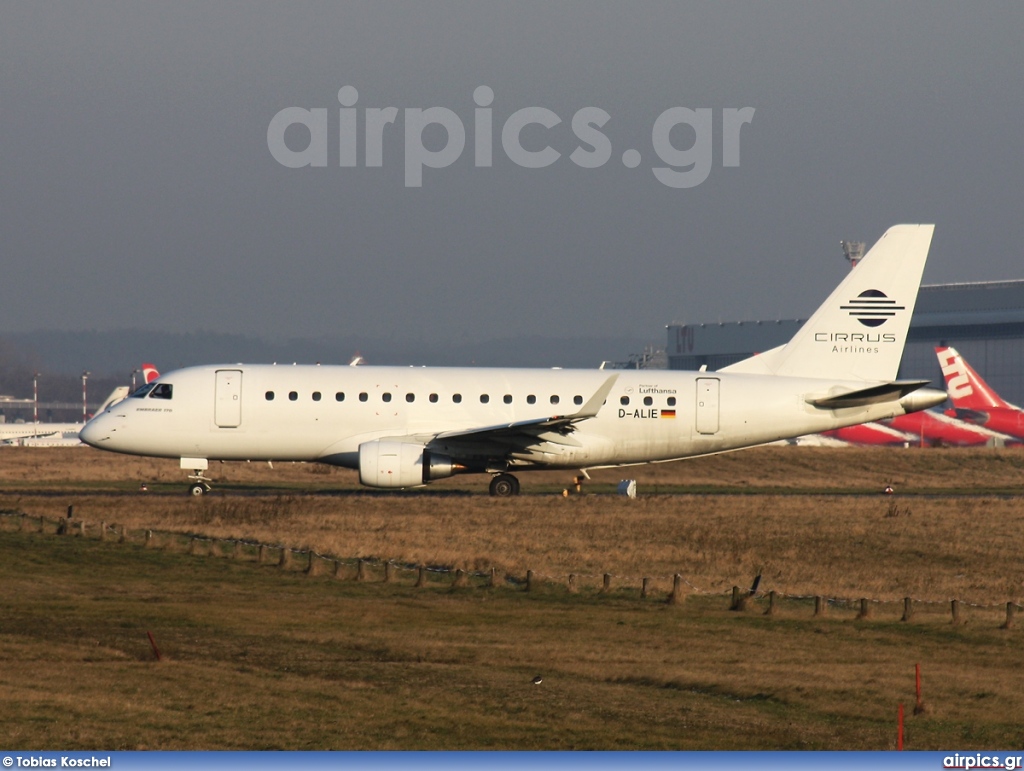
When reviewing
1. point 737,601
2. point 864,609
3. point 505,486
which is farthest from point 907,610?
point 505,486

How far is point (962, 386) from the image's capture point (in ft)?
311

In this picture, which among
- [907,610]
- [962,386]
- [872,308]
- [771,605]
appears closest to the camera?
[907,610]

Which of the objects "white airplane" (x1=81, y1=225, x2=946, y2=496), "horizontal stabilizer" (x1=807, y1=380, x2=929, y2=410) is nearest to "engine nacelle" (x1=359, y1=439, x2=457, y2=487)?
"white airplane" (x1=81, y1=225, x2=946, y2=496)

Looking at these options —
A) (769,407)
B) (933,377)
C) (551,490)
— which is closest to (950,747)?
(769,407)

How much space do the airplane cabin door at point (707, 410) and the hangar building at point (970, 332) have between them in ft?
314

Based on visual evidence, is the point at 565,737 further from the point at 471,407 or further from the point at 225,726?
the point at 471,407

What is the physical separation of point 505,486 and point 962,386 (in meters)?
61.1

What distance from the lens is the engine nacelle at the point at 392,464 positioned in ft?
129

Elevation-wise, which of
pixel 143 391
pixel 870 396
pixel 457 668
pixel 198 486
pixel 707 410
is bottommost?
pixel 457 668

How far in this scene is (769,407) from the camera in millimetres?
42250

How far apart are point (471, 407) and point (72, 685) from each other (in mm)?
25767

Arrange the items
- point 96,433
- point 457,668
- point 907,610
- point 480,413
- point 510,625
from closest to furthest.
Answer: point 457,668
point 510,625
point 907,610
point 480,413
point 96,433

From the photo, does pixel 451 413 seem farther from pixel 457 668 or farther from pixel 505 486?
pixel 457 668

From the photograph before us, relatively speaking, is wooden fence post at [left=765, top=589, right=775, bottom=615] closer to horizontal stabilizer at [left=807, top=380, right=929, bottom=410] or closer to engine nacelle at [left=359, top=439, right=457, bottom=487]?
engine nacelle at [left=359, top=439, right=457, bottom=487]
